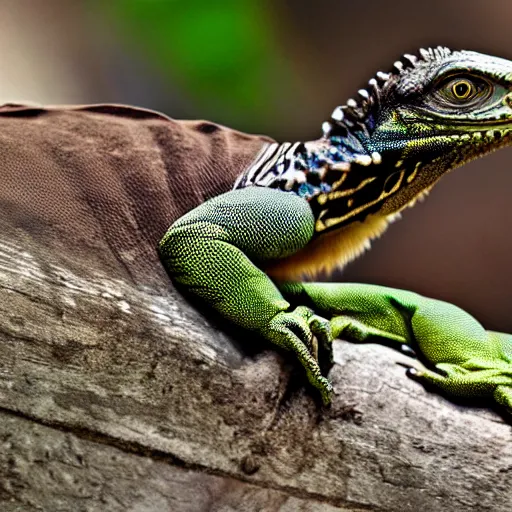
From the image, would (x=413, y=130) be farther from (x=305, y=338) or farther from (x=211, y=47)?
(x=211, y=47)

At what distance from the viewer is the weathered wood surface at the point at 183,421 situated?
1115mm

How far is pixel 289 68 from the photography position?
1.88m

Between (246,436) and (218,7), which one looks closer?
(246,436)

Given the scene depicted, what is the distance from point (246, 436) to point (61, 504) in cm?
33

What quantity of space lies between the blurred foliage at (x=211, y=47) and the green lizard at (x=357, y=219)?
35 centimetres

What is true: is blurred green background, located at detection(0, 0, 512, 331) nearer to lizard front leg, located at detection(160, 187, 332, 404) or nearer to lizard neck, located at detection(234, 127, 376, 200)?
lizard neck, located at detection(234, 127, 376, 200)

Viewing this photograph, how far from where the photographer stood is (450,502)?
1.27 metres

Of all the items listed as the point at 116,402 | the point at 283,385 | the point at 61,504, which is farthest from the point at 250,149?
the point at 61,504

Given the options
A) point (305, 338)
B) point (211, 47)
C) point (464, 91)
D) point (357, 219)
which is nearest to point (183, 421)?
point (305, 338)

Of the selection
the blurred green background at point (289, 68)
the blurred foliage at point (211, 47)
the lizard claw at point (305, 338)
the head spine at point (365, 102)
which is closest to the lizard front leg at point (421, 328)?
the lizard claw at point (305, 338)

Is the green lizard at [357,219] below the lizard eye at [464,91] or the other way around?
below

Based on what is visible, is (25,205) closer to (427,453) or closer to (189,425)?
(189,425)

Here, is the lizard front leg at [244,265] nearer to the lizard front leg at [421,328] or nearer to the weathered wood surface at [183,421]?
the weathered wood surface at [183,421]

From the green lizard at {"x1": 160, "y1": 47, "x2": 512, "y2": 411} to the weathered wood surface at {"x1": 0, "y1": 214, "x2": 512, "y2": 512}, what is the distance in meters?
0.08
